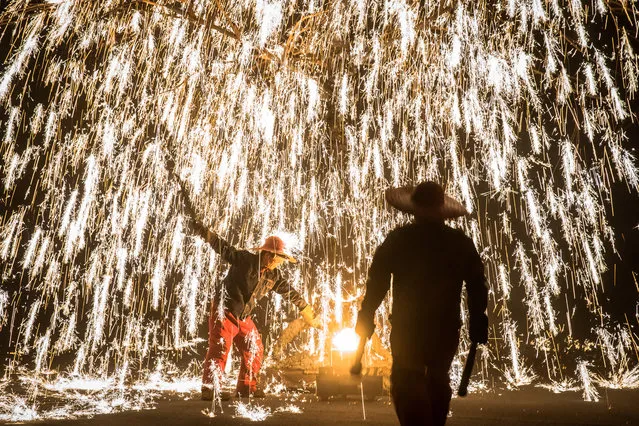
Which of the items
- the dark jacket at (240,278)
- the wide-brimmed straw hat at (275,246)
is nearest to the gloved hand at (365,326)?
the wide-brimmed straw hat at (275,246)

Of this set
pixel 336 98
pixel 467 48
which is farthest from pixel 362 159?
pixel 467 48

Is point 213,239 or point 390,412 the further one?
point 213,239

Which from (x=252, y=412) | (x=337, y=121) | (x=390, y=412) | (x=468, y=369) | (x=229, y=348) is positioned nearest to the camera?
(x=468, y=369)

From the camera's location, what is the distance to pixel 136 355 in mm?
11281

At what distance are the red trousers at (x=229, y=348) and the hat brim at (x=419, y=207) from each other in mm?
3094

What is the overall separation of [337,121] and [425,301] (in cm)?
460

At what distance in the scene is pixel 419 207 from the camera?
2996 millimetres

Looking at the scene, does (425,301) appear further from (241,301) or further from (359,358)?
(241,301)

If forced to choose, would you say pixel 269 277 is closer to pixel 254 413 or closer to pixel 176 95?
pixel 254 413

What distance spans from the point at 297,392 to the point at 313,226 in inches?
79.0

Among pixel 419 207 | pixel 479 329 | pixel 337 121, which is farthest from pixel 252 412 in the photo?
pixel 337 121

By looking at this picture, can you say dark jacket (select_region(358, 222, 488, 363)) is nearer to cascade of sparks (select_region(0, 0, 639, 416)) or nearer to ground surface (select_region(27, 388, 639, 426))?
ground surface (select_region(27, 388, 639, 426))

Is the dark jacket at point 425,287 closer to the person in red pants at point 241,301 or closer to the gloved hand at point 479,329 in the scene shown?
the gloved hand at point 479,329

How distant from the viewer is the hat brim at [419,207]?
2986 millimetres
